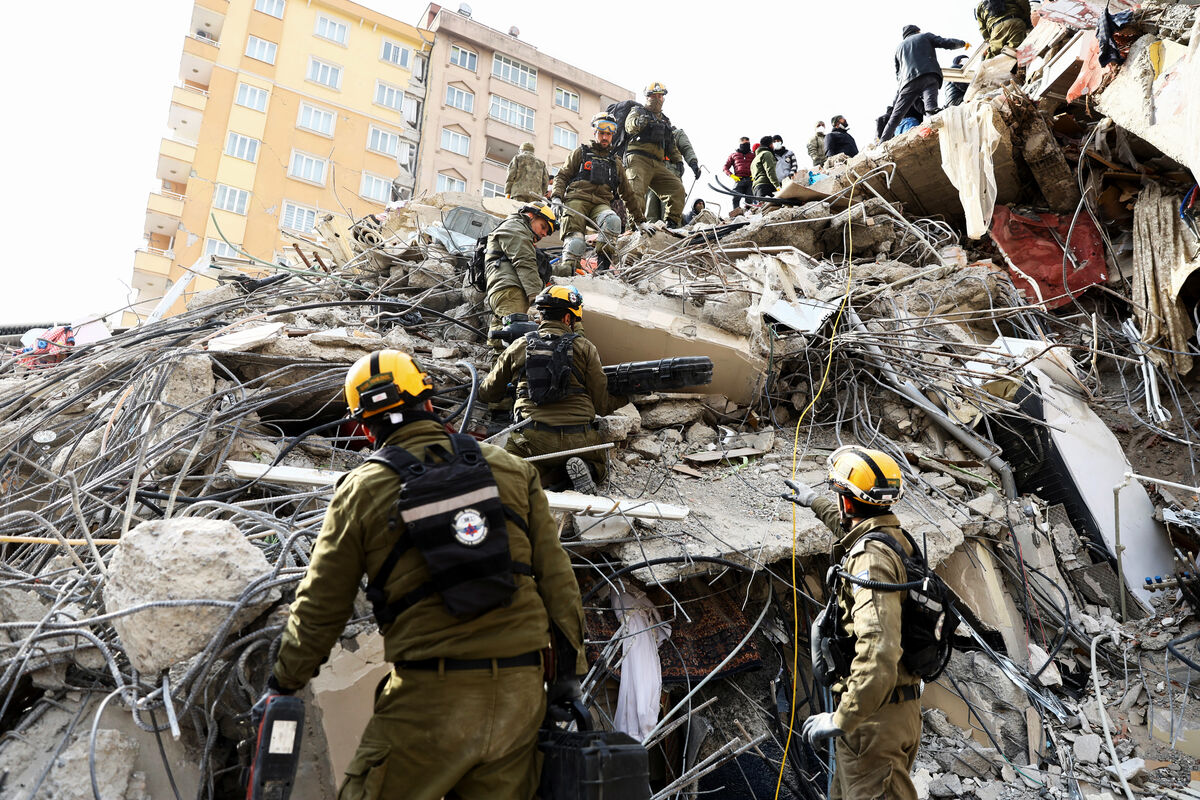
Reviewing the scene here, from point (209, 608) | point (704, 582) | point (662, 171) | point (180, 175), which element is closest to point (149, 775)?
point (209, 608)

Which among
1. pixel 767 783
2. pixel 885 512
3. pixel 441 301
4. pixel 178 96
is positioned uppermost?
pixel 178 96

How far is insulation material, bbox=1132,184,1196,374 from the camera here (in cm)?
609

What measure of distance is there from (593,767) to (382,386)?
1311 mm

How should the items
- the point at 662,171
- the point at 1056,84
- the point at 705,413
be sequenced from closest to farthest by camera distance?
1. the point at 705,413
2. the point at 1056,84
3. the point at 662,171

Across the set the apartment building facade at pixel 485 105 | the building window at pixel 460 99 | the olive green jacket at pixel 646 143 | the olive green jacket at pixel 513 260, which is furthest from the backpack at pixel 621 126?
the building window at pixel 460 99

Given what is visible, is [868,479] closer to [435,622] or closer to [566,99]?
[435,622]

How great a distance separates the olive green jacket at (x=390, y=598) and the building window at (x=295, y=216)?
2254cm

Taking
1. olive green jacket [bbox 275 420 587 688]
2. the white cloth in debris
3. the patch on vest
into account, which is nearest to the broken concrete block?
olive green jacket [bbox 275 420 587 688]

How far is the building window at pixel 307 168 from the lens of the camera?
2231 centimetres

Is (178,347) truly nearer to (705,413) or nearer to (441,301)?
(441,301)

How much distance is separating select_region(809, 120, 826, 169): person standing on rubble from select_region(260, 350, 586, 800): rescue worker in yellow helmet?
11.2m

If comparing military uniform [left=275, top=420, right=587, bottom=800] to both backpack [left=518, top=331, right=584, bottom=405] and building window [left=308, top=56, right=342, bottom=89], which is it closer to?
backpack [left=518, top=331, right=584, bottom=405]

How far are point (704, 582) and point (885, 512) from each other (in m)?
1.30

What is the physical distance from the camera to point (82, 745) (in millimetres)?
2215
